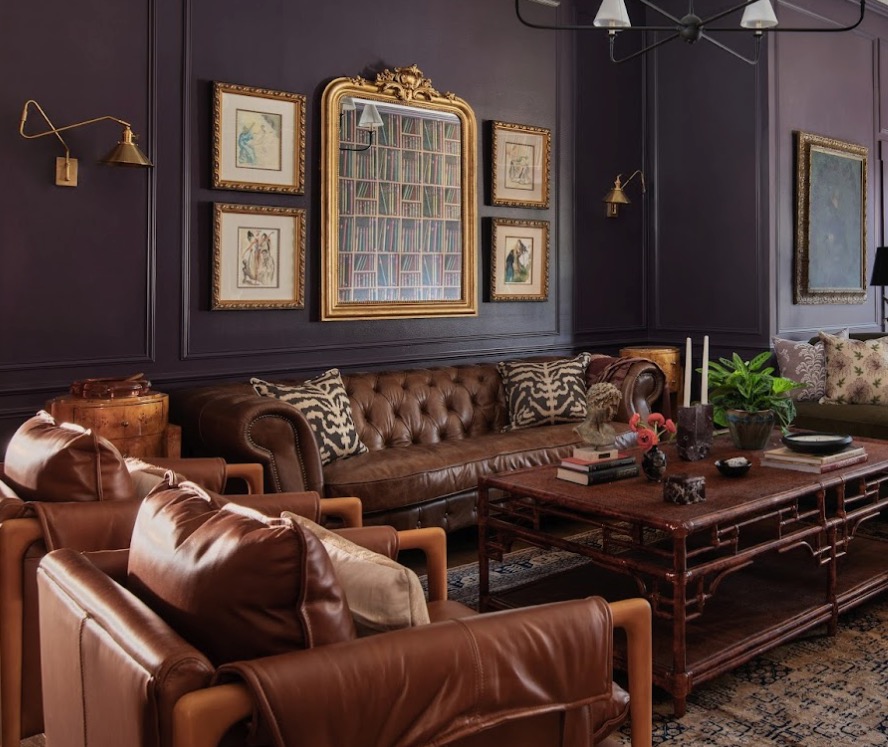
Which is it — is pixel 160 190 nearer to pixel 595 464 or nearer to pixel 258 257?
pixel 258 257

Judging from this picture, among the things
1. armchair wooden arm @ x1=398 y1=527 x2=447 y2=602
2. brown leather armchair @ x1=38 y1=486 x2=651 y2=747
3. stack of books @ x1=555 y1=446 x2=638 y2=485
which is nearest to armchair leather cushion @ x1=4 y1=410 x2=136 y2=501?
brown leather armchair @ x1=38 y1=486 x2=651 y2=747

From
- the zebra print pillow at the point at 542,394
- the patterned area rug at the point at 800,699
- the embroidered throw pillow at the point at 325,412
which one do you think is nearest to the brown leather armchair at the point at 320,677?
the patterned area rug at the point at 800,699

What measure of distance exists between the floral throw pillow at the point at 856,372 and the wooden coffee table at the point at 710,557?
1.90 meters

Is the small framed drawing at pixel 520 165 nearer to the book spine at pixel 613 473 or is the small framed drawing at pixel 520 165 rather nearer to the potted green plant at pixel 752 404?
the potted green plant at pixel 752 404

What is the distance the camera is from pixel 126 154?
12.5ft

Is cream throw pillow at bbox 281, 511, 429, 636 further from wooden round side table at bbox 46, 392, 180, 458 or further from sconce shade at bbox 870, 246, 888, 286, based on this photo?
sconce shade at bbox 870, 246, 888, 286

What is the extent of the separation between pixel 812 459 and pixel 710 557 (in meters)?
0.50

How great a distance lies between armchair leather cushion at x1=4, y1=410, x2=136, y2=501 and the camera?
7.47 feet

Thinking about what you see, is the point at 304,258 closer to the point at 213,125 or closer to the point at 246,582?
the point at 213,125

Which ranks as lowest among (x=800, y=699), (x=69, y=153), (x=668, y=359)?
(x=800, y=699)

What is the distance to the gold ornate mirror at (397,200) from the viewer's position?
4.80 m

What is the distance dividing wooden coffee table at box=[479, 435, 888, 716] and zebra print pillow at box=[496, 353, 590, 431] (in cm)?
141

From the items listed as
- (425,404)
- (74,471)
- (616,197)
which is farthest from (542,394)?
(74,471)

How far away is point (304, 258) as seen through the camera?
4.71 metres
